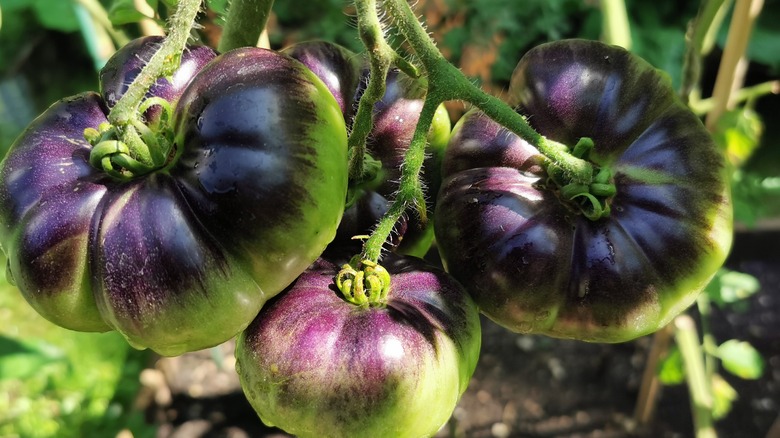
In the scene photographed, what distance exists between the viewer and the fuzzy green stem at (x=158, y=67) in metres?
0.41

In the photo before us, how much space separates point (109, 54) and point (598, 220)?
96 centimetres

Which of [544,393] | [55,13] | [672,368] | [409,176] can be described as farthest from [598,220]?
[55,13]

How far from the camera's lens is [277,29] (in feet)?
7.67

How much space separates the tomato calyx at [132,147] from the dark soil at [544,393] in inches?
49.0

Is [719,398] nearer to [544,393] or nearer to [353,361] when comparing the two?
[544,393]

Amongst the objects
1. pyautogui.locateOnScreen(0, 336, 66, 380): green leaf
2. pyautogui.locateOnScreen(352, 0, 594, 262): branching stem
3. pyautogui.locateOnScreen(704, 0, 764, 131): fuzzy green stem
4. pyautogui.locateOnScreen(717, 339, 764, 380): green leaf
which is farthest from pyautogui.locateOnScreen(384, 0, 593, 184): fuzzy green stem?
pyautogui.locateOnScreen(0, 336, 66, 380): green leaf

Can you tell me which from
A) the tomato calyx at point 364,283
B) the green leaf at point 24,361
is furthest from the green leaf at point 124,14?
the green leaf at point 24,361

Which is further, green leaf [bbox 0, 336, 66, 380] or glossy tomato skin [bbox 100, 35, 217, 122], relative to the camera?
green leaf [bbox 0, 336, 66, 380]

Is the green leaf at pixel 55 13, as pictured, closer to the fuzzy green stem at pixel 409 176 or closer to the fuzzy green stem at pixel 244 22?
the fuzzy green stem at pixel 244 22

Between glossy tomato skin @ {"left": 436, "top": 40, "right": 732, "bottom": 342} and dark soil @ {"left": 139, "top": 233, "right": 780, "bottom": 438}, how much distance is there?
1104 mm

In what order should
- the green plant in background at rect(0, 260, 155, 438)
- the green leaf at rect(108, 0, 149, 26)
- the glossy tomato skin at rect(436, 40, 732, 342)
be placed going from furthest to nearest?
the green plant in background at rect(0, 260, 155, 438) < the green leaf at rect(108, 0, 149, 26) < the glossy tomato skin at rect(436, 40, 732, 342)

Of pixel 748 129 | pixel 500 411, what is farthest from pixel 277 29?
pixel 748 129

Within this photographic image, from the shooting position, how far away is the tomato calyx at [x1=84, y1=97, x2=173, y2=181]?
0.43 m

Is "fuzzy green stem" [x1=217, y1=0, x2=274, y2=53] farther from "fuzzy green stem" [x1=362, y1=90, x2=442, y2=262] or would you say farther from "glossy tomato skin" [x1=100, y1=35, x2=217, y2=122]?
"fuzzy green stem" [x1=362, y1=90, x2=442, y2=262]
